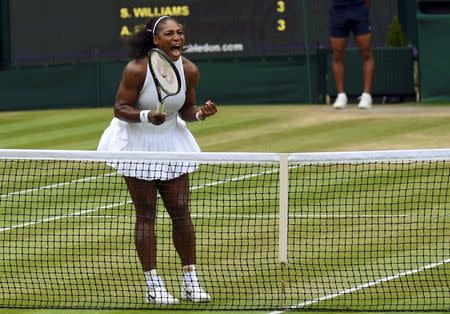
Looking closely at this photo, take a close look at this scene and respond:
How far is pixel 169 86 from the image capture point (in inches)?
382

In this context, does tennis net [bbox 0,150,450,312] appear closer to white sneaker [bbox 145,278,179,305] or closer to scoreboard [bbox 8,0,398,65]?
white sneaker [bbox 145,278,179,305]

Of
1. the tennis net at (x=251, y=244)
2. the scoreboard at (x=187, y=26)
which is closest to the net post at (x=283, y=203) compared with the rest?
the tennis net at (x=251, y=244)

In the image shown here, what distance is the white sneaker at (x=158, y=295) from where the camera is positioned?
32.4ft

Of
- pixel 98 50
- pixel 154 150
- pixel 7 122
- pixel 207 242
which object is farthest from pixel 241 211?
pixel 98 50

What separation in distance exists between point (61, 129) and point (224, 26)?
11.0ft

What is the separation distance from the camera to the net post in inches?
384

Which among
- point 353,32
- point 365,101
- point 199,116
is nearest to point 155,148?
point 199,116

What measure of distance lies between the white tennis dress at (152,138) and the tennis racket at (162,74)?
0.17 metres

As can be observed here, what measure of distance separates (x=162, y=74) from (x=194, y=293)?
5.08 ft

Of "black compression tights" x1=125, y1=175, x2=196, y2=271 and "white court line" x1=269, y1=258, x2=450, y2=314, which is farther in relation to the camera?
"black compression tights" x1=125, y1=175, x2=196, y2=271

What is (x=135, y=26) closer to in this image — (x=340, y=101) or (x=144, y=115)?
(x=340, y=101)

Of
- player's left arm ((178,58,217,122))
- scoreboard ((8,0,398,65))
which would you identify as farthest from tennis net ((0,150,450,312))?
scoreboard ((8,0,398,65))

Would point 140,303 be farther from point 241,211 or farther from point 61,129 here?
point 61,129

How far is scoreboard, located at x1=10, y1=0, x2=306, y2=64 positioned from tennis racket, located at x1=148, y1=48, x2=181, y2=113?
11.5 m
